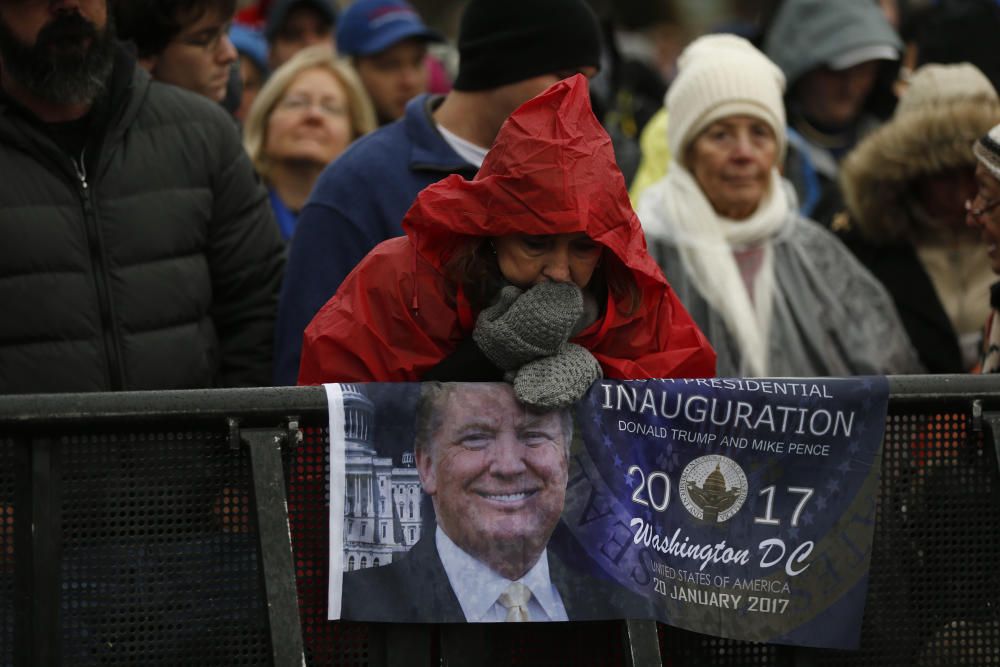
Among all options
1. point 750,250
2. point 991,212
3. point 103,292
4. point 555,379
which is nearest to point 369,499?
point 555,379

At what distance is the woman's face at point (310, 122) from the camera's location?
6.28 m

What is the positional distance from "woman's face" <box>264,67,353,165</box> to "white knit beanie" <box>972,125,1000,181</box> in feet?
8.98

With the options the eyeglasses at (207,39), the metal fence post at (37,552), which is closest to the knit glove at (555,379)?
the metal fence post at (37,552)

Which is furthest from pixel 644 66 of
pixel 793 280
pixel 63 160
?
pixel 63 160

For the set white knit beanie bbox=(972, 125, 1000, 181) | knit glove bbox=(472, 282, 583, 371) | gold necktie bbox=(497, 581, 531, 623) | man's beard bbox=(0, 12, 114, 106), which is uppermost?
man's beard bbox=(0, 12, 114, 106)

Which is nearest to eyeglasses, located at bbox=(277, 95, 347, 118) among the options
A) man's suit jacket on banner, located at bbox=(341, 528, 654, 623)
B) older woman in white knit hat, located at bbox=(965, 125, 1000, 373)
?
older woman in white knit hat, located at bbox=(965, 125, 1000, 373)

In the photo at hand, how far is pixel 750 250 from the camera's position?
557 cm

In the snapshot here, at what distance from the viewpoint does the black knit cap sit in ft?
14.3

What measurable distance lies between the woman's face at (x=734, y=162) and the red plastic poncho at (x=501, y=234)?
215cm

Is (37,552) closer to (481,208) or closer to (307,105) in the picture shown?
(481,208)

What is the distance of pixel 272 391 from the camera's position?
2953mm

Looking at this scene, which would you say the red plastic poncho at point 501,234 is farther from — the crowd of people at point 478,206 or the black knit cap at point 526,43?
the black knit cap at point 526,43

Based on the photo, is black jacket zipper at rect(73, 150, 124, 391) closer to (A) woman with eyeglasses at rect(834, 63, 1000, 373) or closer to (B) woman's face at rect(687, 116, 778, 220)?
(B) woman's face at rect(687, 116, 778, 220)

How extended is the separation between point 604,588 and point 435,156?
169 centimetres
